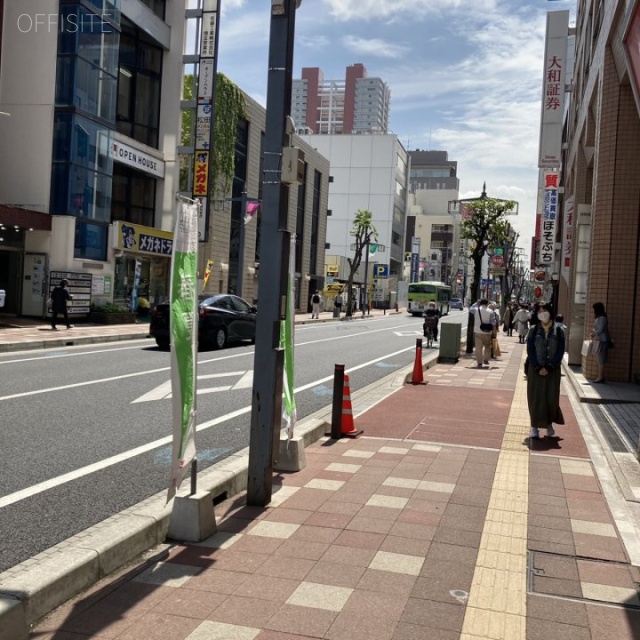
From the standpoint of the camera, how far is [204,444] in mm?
7914

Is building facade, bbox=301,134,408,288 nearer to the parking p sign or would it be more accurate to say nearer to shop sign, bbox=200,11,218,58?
the parking p sign

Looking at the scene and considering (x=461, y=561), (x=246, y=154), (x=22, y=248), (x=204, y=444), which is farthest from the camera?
(x=246, y=154)

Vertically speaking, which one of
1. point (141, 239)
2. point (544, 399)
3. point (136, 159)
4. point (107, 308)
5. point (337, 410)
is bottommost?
point (337, 410)

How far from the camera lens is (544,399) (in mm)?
8727

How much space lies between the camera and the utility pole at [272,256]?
5.46 m

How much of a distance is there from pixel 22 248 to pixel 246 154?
70.1 feet

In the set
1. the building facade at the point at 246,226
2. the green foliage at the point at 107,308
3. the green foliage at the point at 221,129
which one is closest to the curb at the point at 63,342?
the green foliage at the point at 107,308

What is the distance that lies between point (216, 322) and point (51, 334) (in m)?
5.08

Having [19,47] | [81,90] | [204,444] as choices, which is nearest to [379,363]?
[204,444]

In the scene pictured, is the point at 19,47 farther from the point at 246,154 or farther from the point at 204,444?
the point at 204,444

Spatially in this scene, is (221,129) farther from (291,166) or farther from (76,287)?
(291,166)

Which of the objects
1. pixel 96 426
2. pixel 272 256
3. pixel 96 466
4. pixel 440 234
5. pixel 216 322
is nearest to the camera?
pixel 272 256

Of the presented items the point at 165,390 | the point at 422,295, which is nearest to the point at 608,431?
the point at 165,390

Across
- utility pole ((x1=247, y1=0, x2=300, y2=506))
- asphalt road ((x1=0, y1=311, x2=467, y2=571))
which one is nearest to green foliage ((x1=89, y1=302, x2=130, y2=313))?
asphalt road ((x1=0, y1=311, x2=467, y2=571))
